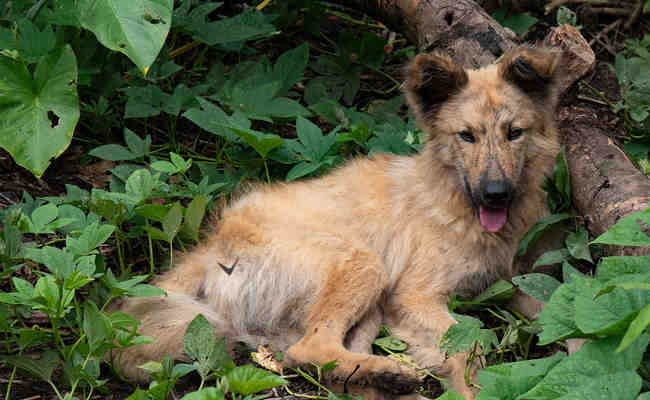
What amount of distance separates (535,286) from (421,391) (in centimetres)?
80

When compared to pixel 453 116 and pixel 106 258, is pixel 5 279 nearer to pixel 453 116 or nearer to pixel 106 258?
pixel 106 258

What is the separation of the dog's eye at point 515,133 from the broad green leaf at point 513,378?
5.17 ft

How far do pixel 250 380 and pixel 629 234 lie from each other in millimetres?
1553

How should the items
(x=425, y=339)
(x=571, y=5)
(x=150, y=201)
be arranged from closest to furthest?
(x=425, y=339) → (x=150, y=201) → (x=571, y=5)

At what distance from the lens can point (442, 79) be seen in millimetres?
4125

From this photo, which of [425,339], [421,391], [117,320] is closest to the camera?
[117,320]

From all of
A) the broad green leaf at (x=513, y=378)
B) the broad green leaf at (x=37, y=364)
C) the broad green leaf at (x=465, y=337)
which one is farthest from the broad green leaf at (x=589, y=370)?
the broad green leaf at (x=37, y=364)

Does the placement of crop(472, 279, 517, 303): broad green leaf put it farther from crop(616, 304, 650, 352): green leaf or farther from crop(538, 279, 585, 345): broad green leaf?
crop(616, 304, 650, 352): green leaf

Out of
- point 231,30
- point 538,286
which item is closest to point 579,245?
point 538,286

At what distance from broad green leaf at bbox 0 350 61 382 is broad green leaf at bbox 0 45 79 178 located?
0.97 meters

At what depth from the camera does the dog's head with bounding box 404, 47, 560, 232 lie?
393cm

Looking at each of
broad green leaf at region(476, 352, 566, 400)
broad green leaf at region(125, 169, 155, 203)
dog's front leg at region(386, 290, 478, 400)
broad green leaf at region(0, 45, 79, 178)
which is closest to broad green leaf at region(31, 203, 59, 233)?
broad green leaf at region(0, 45, 79, 178)

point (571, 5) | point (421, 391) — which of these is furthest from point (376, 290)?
point (571, 5)

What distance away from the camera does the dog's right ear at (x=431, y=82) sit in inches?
160
